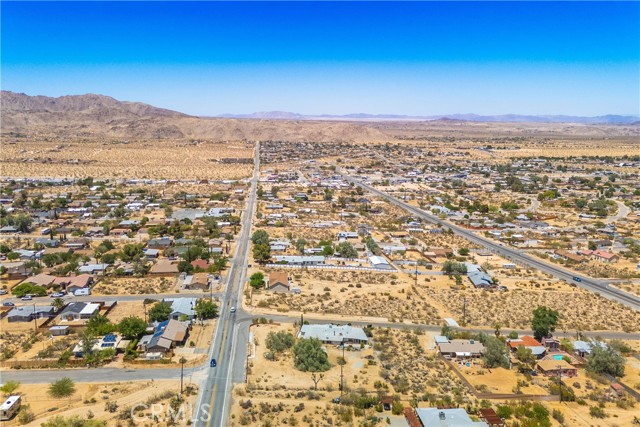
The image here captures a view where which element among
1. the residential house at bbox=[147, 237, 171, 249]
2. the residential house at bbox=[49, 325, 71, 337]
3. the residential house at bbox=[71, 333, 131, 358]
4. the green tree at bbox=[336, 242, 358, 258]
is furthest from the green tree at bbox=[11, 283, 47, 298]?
the green tree at bbox=[336, 242, 358, 258]

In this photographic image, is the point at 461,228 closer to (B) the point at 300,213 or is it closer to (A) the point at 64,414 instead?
(B) the point at 300,213

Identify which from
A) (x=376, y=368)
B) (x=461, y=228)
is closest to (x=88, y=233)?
(x=376, y=368)

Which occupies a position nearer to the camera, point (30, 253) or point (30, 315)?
point (30, 315)

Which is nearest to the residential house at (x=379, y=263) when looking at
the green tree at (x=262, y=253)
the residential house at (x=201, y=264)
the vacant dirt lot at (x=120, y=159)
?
the green tree at (x=262, y=253)

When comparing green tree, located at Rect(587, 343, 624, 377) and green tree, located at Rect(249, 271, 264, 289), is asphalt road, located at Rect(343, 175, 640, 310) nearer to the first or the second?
green tree, located at Rect(587, 343, 624, 377)

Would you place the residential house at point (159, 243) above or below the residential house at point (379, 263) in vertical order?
above

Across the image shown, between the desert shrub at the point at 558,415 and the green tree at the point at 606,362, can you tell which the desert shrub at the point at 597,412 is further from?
the green tree at the point at 606,362
